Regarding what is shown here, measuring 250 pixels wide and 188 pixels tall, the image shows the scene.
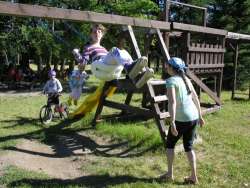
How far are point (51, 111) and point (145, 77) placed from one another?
4000 mm

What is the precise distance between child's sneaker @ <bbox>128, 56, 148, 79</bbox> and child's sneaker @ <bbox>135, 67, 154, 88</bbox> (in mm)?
117

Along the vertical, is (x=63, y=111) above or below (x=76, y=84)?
below

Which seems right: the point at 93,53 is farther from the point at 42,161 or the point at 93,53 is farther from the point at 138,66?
the point at 42,161

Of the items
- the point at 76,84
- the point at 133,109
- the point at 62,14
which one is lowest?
the point at 133,109

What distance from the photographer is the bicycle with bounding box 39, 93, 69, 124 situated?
1062cm

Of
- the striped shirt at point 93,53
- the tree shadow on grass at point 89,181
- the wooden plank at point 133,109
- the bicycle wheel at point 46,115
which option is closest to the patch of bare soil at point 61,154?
the tree shadow on grass at point 89,181

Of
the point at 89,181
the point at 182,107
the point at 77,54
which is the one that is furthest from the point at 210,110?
the point at 89,181

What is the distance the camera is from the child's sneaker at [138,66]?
7.39 meters

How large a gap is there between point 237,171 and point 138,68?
2.47 meters

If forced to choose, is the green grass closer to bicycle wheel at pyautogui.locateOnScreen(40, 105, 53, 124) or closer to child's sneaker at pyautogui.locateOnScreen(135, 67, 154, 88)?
bicycle wheel at pyautogui.locateOnScreen(40, 105, 53, 124)

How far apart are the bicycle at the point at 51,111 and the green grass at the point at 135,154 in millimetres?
339

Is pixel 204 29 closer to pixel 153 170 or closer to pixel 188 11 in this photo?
pixel 153 170

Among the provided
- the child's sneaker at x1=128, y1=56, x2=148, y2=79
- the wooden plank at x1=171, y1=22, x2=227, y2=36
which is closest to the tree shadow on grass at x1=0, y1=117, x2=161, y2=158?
the child's sneaker at x1=128, y1=56, x2=148, y2=79

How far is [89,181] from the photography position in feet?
20.3
